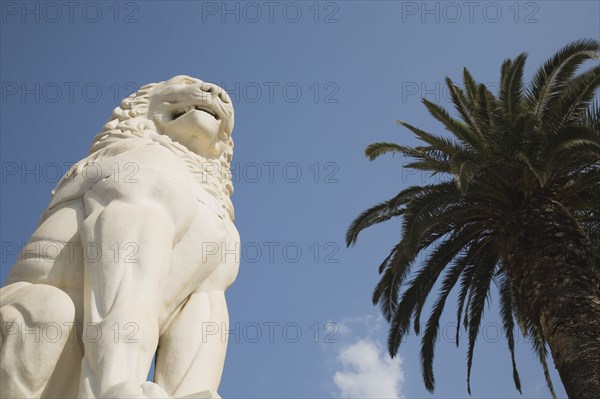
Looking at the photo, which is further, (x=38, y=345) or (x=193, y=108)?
(x=193, y=108)

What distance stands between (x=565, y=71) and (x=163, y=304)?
41.9 feet

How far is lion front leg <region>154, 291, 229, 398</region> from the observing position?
3621mm

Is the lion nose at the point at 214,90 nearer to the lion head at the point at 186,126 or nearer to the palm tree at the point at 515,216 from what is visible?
the lion head at the point at 186,126

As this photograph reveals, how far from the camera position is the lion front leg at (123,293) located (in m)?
3.17

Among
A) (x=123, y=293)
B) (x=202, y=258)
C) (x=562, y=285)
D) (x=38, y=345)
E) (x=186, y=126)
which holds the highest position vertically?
(x=562, y=285)

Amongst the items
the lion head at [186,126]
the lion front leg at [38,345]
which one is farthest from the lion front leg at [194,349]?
the lion head at [186,126]

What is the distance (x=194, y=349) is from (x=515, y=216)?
11.2 m

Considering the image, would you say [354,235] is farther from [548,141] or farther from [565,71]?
[565,71]

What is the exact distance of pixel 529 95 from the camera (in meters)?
14.9

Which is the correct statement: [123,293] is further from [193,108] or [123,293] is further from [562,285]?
[562,285]

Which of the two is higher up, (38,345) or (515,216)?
(515,216)

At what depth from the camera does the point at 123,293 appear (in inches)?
134

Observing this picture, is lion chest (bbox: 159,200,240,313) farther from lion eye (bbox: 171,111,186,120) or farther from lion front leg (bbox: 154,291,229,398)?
lion eye (bbox: 171,111,186,120)

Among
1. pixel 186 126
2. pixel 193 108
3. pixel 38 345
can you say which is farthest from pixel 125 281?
pixel 193 108
